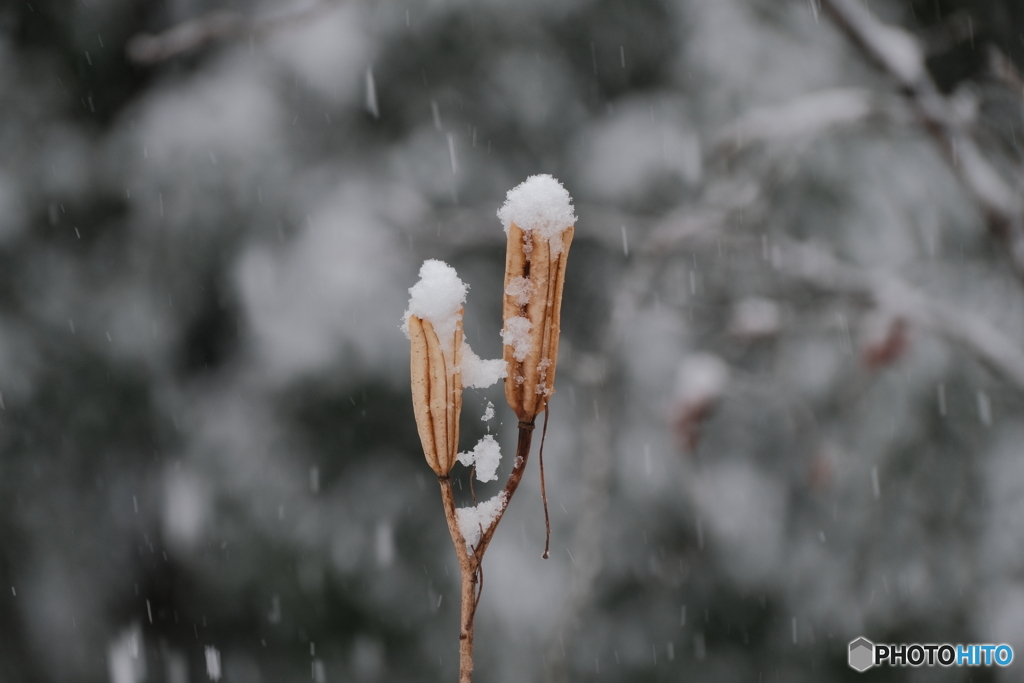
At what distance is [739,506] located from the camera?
3.35 meters

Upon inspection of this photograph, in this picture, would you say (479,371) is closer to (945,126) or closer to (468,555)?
(468,555)

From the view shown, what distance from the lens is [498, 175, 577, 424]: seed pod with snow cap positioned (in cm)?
41

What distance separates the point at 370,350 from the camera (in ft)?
→ 10.1

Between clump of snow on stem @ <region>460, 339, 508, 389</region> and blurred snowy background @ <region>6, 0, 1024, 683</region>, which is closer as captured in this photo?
clump of snow on stem @ <region>460, 339, 508, 389</region>

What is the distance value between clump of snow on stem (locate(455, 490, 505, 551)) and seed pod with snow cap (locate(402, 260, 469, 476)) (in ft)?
0.11

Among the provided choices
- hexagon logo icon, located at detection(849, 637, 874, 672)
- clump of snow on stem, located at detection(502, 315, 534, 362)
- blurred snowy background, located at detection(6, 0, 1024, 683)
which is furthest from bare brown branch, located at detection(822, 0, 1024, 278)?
hexagon logo icon, located at detection(849, 637, 874, 672)

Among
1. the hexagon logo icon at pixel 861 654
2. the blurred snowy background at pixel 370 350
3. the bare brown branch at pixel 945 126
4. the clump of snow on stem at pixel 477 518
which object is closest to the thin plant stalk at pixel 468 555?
the clump of snow on stem at pixel 477 518

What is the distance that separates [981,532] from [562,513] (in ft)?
5.95

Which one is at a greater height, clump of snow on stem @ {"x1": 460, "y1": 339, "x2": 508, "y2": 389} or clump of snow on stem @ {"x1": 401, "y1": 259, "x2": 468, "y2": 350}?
clump of snow on stem @ {"x1": 401, "y1": 259, "x2": 468, "y2": 350}

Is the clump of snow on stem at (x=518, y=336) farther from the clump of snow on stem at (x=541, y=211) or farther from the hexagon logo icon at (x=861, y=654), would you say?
the hexagon logo icon at (x=861, y=654)

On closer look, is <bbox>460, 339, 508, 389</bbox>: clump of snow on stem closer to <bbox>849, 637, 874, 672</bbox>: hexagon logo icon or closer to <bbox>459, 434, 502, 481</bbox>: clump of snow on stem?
<bbox>459, 434, 502, 481</bbox>: clump of snow on stem

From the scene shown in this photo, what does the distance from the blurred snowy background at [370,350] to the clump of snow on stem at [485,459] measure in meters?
2.39

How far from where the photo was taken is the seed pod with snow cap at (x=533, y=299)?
413 millimetres

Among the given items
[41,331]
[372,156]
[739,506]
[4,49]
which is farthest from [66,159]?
[739,506]
